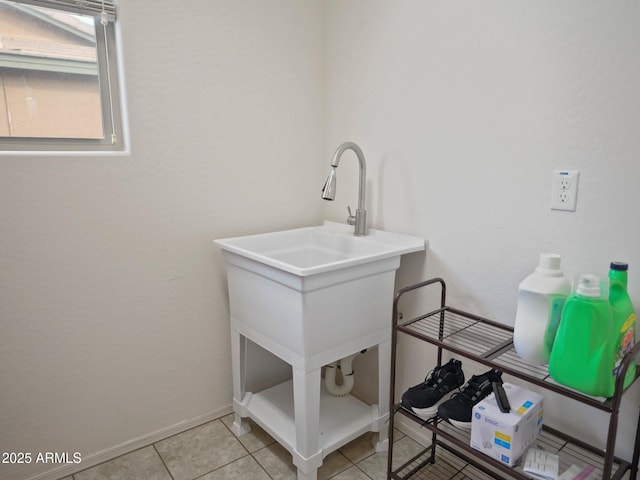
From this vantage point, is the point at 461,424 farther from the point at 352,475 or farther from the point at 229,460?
the point at 229,460

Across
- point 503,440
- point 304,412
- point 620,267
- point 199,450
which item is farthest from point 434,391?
point 199,450

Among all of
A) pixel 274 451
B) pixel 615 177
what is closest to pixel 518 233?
pixel 615 177

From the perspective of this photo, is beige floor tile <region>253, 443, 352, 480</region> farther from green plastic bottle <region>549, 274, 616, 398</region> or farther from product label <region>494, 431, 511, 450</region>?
green plastic bottle <region>549, 274, 616, 398</region>

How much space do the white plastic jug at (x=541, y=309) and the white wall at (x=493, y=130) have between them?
0.24 metres

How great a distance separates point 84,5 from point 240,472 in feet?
6.07

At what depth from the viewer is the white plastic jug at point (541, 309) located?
113 cm

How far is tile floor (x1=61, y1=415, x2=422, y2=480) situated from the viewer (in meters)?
1.71

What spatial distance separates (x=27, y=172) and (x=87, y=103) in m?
0.36

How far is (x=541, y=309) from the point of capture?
114 centimetres

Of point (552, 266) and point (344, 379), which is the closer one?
point (552, 266)

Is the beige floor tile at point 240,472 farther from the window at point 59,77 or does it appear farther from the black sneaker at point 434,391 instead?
the window at point 59,77

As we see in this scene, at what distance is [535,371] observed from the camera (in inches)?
51.3

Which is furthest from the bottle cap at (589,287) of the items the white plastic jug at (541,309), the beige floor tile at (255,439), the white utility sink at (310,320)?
the beige floor tile at (255,439)

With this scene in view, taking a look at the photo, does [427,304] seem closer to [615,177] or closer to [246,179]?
[615,177]
